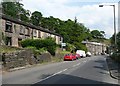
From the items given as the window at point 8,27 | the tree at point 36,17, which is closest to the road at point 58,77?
the window at point 8,27

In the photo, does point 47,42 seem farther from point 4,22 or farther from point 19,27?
point 4,22

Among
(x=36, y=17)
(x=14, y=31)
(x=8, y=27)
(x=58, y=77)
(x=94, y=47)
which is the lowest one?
(x=58, y=77)

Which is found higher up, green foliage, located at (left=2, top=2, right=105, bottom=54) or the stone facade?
green foliage, located at (left=2, top=2, right=105, bottom=54)

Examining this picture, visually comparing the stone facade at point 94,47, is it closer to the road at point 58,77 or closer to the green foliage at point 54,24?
the green foliage at point 54,24

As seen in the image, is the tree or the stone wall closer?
the stone wall

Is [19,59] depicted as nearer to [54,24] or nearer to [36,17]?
[54,24]

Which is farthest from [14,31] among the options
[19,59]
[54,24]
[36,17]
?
[36,17]

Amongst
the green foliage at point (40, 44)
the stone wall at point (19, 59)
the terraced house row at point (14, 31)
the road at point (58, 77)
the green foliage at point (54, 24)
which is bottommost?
the road at point (58, 77)

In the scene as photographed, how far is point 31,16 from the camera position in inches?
4911

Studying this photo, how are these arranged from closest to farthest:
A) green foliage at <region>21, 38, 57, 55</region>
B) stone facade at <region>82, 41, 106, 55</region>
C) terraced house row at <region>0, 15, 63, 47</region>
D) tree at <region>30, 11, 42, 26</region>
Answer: terraced house row at <region>0, 15, 63, 47</region>
green foliage at <region>21, 38, 57, 55</region>
tree at <region>30, 11, 42, 26</region>
stone facade at <region>82, 41, 106, 55</region>

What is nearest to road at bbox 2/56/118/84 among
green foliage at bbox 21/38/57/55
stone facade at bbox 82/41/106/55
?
green foliage at bbox 21/38/57/55

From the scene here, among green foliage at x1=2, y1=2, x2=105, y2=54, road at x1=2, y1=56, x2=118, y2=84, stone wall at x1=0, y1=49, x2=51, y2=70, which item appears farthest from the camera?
green foliage at x1=2, y1=2, x2=105, y2=54

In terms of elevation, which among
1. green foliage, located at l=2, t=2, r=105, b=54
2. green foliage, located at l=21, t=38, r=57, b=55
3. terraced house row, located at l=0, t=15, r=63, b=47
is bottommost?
green foliage, located at l=21, t=38, r=57, b=55

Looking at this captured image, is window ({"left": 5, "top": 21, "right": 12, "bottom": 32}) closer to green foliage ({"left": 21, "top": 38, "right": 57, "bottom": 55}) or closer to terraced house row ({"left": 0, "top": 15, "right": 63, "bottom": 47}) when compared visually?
terraced house row ({"left": 0, "top": 15, "right": 63, "bottom": 47})
